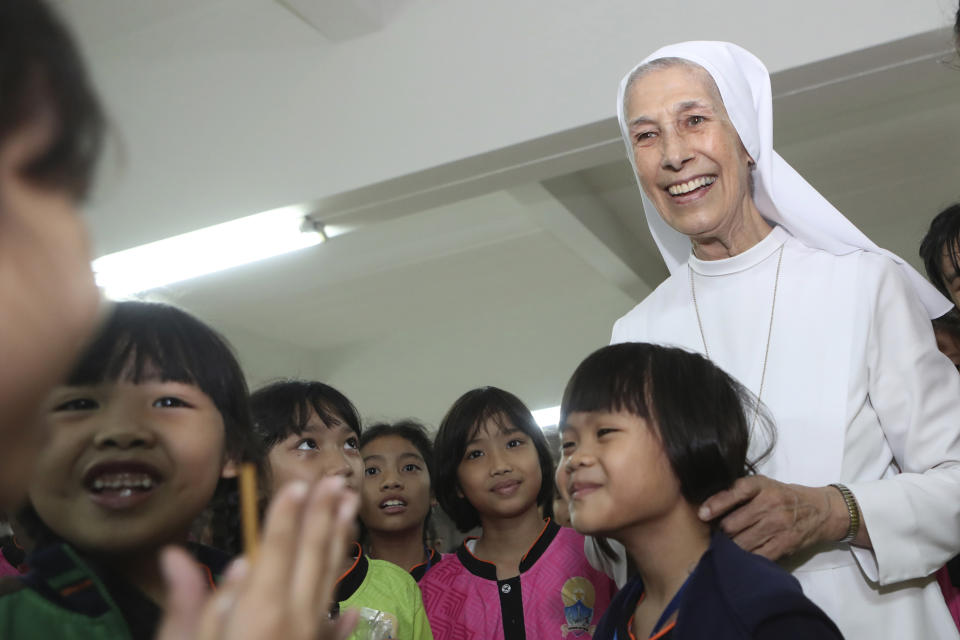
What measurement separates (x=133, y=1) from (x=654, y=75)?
3.70 metres

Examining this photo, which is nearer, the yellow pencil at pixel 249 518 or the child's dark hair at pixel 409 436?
the yellow pencil at pixel 249 518

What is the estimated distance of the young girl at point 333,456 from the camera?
8.81 feet

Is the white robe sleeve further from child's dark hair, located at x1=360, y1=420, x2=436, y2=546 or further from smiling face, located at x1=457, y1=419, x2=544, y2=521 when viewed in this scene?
child's dark hair, located at x1=360, y1=420, x2=436, y2=546

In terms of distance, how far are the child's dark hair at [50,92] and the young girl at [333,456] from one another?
6.37 ft

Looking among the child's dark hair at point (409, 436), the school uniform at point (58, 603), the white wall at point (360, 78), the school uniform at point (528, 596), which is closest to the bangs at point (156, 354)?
the school uniform at point (58, 603)

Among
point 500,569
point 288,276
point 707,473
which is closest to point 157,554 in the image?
point 707,473

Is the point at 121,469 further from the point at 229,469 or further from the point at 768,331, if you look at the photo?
the point at 768,331

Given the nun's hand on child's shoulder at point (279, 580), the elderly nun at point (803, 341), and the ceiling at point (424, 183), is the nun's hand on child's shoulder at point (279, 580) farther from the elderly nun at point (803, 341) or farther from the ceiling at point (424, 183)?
the ceiling at point (424, 183)

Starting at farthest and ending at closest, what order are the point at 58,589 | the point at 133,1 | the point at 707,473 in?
the point at 133,1, the point at 707,473, the point at 58,589

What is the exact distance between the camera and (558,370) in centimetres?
998

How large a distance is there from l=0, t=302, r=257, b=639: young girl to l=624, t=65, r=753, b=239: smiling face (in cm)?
129

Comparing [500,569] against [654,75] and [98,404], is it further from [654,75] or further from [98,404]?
[98,404]

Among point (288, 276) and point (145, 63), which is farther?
point (288, 276)

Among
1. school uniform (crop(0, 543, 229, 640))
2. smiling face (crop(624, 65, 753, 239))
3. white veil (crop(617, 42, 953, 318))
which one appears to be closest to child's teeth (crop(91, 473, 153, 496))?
school uniform (crop(0, 543, 229, 640))
